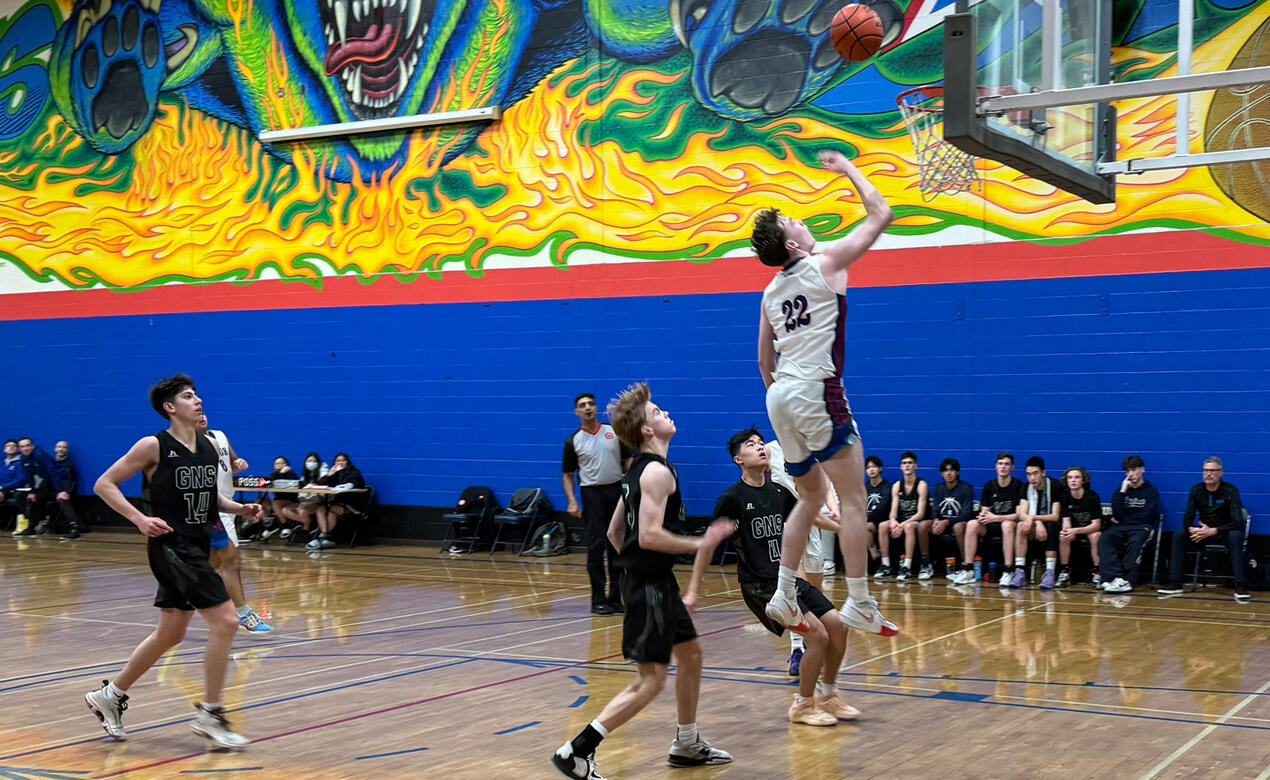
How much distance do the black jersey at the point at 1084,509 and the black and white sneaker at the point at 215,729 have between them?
8409 mm

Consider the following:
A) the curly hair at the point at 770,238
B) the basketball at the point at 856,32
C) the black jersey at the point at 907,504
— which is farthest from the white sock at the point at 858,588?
the black jersey at the point at 907,504

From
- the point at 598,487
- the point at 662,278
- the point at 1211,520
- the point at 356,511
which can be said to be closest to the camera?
the point at 598,487

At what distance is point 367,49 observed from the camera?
1631 centimetres

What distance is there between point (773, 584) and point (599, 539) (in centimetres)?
417

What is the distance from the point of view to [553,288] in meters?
15.2

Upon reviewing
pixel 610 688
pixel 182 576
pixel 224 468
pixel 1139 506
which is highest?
pixel 224 468

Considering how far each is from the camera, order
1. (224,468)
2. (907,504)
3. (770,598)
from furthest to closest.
→ (907,504), (224,468), (770,598)

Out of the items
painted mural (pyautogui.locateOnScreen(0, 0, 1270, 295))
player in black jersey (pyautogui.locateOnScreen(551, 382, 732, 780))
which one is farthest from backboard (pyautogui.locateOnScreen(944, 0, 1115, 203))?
painted mural (pyautogui.locateOnScreen(0, 0, 1270, 295))

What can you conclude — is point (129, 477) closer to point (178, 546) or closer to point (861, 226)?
point (178, 546)

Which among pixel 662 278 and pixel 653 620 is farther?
pixel 662 278

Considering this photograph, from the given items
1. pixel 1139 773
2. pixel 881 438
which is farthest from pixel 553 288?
pixel 1139 773

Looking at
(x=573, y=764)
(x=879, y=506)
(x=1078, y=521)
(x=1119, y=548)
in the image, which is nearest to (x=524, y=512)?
(x=879, y=506)

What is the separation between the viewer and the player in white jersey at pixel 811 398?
18.4 feet

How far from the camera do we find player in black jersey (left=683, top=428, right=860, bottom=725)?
636cm
